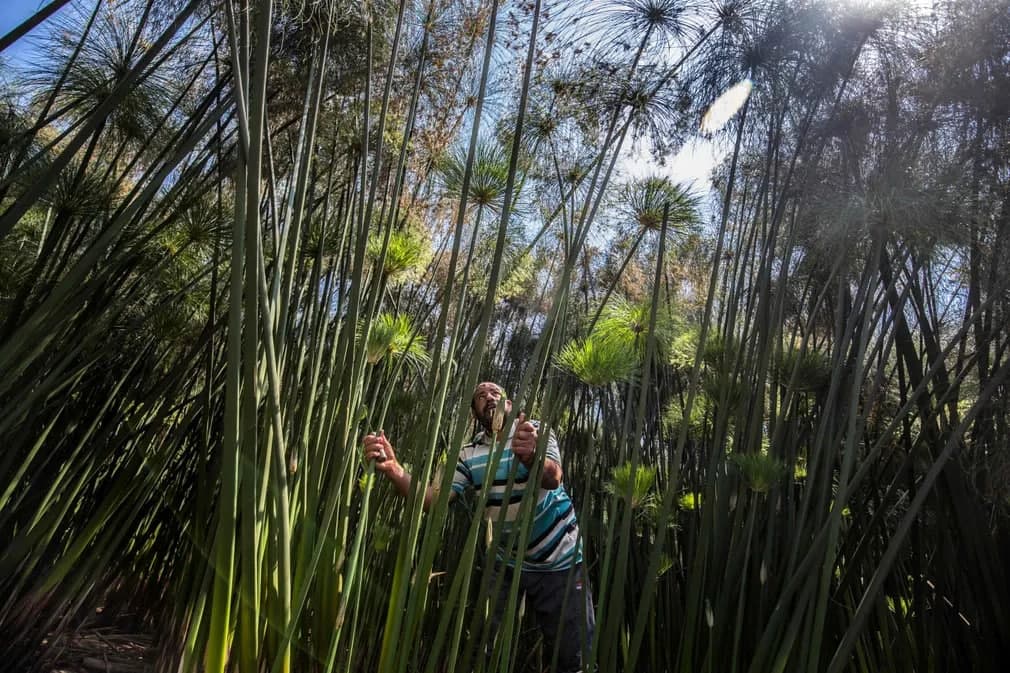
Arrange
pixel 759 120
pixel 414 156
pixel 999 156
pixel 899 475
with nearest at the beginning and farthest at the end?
pixel 899 475 < pixel 999 156 < pixel 414 156 < pixel 759 120

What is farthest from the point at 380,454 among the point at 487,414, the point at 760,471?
the point at 760,471

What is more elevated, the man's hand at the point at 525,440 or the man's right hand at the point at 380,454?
the man's hand at the point at 525,440

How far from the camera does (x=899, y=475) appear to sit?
1.81 m

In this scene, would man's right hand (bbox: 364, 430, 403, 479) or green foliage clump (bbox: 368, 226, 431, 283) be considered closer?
man's right hand (bbox: 364, 430, 403, 479)

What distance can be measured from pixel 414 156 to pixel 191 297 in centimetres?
117

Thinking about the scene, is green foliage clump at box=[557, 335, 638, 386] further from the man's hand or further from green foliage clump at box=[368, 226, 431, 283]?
green foliage clump at box=[368, 226, 431, 283]

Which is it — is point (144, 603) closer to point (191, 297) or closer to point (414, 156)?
point (191, 297)

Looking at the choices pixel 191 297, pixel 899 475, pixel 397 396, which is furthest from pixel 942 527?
pixel 191 297

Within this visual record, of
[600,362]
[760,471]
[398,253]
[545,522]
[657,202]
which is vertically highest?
[657,202]

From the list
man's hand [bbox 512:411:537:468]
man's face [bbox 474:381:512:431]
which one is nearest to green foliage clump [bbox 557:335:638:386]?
man's hand [bbox 512:411:537:468]

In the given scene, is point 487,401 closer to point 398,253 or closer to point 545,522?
point 545,522

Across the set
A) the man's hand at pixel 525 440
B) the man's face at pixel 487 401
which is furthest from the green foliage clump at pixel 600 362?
the man's face at pixel 487 401

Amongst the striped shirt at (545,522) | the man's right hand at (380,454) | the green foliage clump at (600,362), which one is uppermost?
the green foliage clump at (600,362)

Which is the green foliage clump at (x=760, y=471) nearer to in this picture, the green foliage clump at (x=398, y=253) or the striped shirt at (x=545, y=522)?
the striped shirt at (x=545, y=522)
